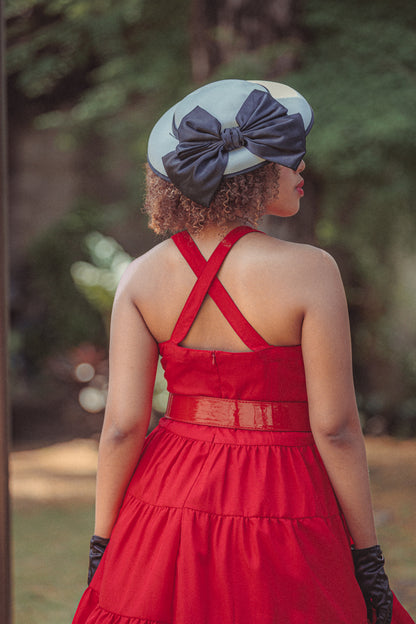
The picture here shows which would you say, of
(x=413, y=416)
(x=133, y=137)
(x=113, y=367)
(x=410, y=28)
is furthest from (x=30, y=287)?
(x=113, y=367)

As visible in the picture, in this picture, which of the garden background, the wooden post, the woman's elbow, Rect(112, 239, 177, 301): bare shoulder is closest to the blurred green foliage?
the garden background

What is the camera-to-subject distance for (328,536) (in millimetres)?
1575

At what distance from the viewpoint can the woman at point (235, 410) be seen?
5.05ft

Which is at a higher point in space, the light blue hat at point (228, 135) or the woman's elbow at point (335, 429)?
the light blue hat at point (228, 135)

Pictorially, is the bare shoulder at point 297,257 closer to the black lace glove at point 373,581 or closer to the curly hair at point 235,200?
the curly hair at point 235,200

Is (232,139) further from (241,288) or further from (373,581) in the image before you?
(373,581)

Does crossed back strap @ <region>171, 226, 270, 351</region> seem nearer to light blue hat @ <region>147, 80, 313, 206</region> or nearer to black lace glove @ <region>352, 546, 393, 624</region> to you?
light blue hat @ <region>147, 80, 313, 206</region>

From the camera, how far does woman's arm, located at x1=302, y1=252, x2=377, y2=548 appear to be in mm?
1565

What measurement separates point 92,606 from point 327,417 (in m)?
0.68

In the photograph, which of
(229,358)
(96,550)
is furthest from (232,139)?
(96,550)

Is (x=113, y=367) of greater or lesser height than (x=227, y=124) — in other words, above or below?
below

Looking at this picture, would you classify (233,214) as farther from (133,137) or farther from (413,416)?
(413,416)

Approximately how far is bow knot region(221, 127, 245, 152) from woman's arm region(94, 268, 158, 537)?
1.14ft

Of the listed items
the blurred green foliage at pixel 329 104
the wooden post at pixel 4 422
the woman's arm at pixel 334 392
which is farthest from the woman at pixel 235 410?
the blurred green foliage at pixel 329 104
